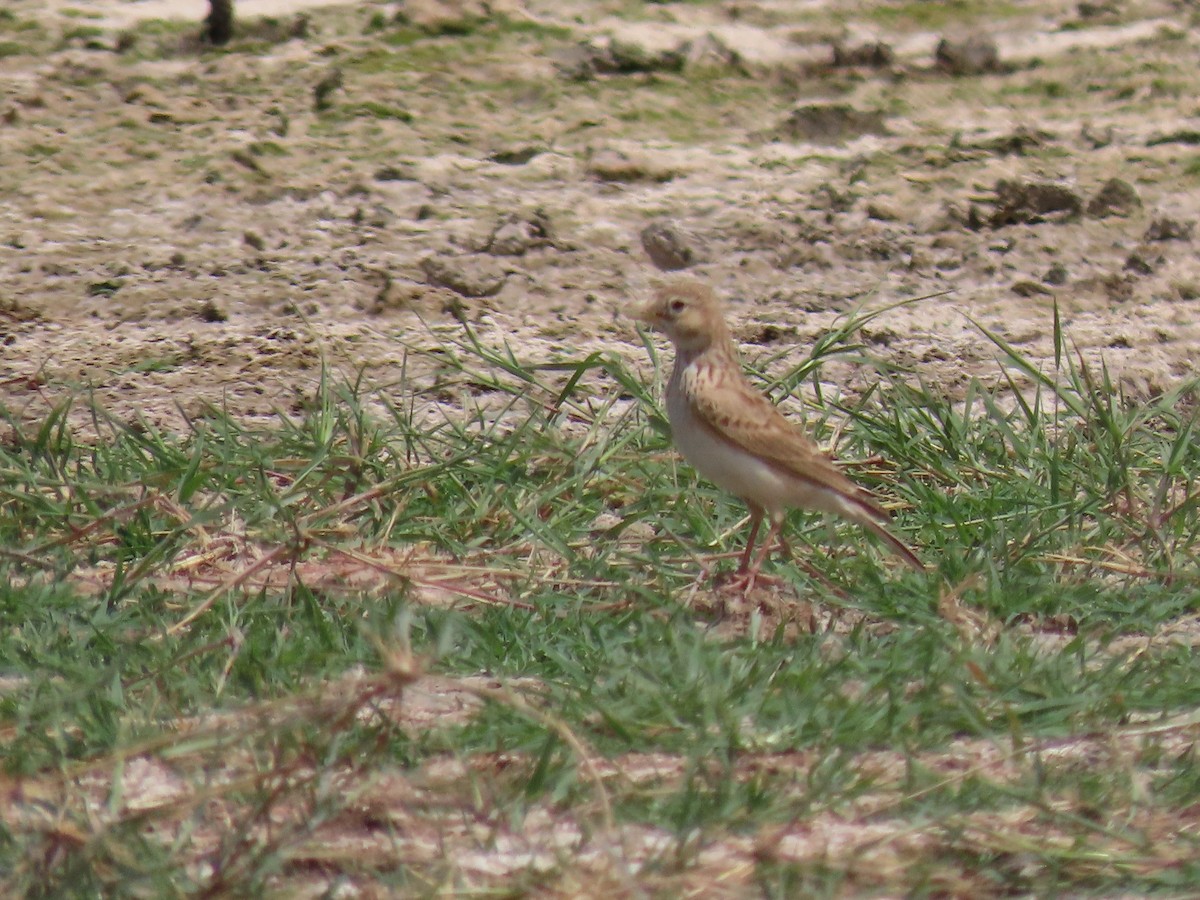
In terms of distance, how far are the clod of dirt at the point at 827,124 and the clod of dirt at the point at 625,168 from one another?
695mm

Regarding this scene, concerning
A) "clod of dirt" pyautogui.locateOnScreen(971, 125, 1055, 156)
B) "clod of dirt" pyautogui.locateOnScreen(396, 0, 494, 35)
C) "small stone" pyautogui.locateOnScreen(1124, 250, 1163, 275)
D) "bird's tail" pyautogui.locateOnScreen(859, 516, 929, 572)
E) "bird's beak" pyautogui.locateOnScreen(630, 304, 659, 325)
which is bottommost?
"bird's tail" pyautogui.locateOnScreen(859, 516, 929, 572)

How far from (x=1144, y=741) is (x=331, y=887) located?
1.83m

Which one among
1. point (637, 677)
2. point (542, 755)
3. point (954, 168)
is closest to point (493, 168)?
point (954, 168)

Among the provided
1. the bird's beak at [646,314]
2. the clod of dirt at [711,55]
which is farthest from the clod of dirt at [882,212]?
the bird's beak at [646,314]

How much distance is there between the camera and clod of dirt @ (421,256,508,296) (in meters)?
7.13

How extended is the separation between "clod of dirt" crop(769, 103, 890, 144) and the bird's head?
9.99ft

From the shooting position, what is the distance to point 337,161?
25.8 ft

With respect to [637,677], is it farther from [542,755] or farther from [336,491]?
[336,491]

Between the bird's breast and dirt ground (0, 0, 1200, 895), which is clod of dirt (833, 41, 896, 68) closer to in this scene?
dirt ground (0, 0, 1200, 895)

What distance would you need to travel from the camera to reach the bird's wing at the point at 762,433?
518 cm

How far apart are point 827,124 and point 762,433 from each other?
146 inches

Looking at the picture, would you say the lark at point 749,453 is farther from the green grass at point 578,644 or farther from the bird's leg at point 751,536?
the green grass at point 578,644

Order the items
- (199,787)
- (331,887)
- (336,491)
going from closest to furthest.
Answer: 1. (331,887)
2. (199,787)
3. (336,491)

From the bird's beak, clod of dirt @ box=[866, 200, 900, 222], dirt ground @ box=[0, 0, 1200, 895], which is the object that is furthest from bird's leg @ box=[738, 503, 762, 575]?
clod of dirt @ box=[866, 200, 900, 222]
